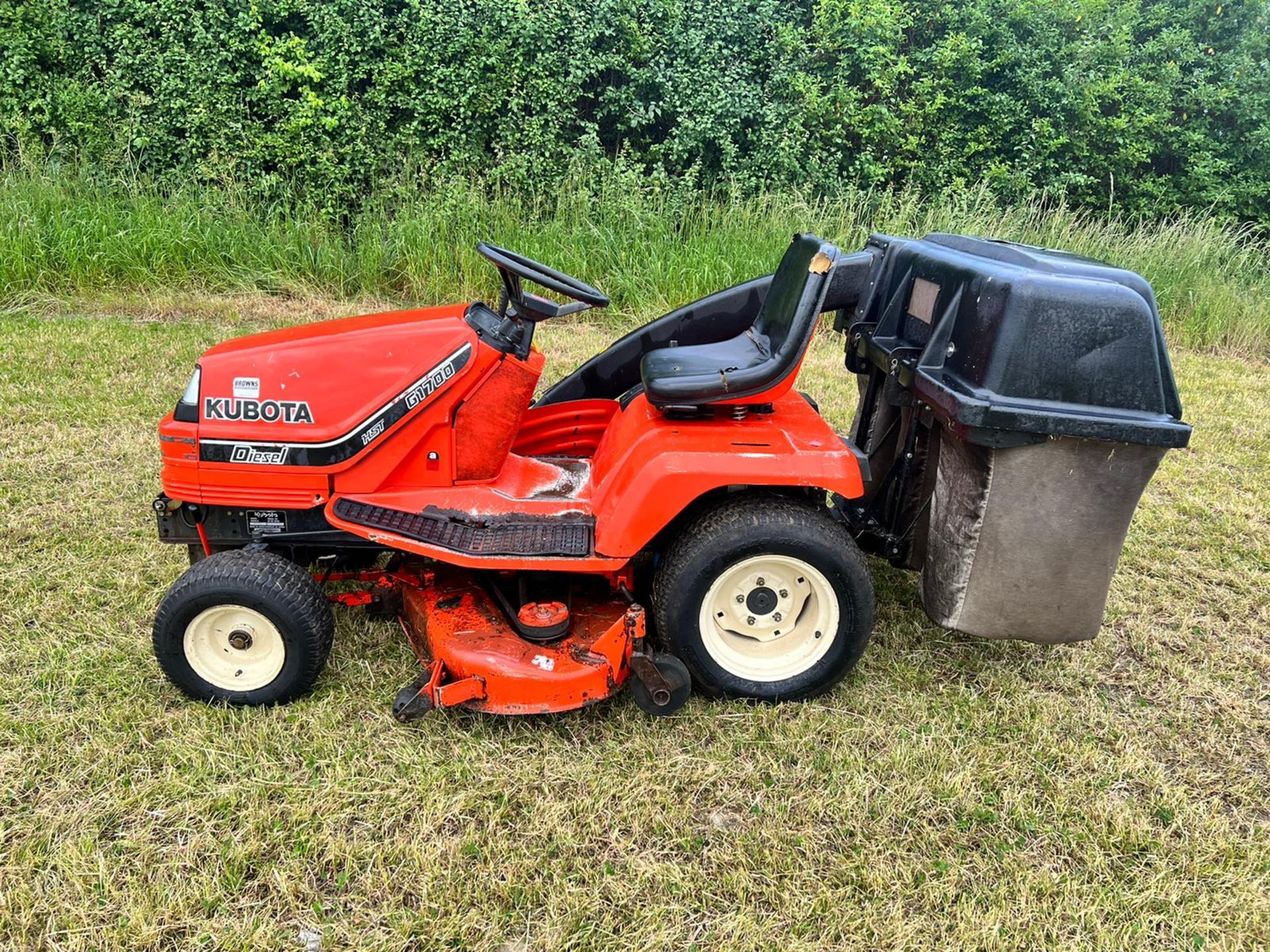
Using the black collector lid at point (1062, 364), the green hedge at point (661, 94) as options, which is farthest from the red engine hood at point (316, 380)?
the green hedge at point (661, 94)

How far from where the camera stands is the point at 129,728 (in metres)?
2.51

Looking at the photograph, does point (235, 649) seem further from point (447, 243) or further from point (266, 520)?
point (447, 243)

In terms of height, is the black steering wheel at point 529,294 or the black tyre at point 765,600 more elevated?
the black steering wheel at point 529,294

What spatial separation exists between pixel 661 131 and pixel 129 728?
7.47 m

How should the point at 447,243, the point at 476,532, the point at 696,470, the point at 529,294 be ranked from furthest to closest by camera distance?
the point at 447,243, the point at 529,294, the point at 476,532, the point at 696,470

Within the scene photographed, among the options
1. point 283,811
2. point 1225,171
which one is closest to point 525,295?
point 283,811

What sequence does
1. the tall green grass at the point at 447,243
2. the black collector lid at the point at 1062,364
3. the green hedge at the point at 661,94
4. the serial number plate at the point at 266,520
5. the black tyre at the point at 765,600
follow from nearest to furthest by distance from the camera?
the black collector lid at the point at 1062,364
the black tyre at the point at 765,600
the serial number plate at the point at 266,520
the tall green grass at the point at 447,243
the green hedge at the point at 661,94

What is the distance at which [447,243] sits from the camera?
23.0ft

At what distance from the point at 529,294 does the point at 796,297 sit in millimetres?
840

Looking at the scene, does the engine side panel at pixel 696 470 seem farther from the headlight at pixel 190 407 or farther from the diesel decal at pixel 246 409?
the headlight at pixel 190 407

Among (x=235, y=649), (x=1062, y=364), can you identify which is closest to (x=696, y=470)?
(x=1062, y=364)

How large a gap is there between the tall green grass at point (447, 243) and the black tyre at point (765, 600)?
4417 mm

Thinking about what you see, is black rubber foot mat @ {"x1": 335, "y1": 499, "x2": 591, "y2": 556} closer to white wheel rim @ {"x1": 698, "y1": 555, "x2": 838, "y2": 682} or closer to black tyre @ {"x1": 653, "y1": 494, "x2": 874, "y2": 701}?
black tyre @ {"x1": 653, "y1": 494, "x2": 874, "y2": 701}

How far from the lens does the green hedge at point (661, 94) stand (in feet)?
24.3
